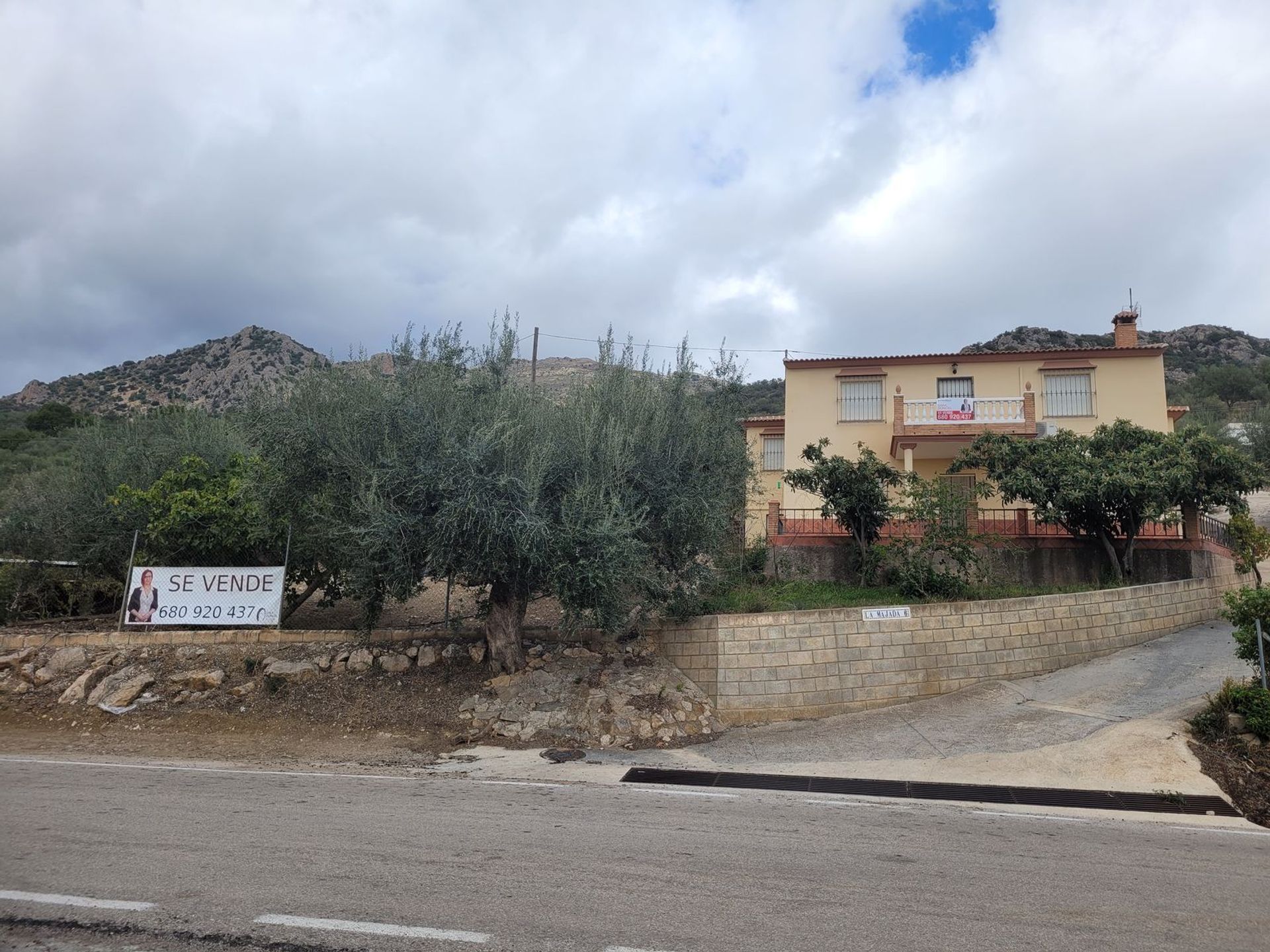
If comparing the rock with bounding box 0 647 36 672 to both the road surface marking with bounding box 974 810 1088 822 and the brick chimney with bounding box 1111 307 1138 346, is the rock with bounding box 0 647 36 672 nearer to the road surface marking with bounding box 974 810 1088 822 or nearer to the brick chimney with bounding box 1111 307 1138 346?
the road surface marking with bounding box 974 810 1088 822

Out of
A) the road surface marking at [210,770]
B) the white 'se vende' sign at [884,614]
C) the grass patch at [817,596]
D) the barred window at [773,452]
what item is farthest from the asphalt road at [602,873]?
the barred window at [773,452]

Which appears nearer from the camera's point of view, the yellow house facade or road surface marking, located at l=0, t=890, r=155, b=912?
road surface marking, located at l=0, t=890, r=155, b=912

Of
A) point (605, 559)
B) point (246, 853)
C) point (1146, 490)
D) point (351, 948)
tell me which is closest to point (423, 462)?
point (605, 559)

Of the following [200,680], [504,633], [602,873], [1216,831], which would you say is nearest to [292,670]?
[200,680]

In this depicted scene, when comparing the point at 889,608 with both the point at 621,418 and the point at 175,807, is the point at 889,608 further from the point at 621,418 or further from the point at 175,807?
the point at 175,807

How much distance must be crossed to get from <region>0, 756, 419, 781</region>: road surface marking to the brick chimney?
24.7 metres

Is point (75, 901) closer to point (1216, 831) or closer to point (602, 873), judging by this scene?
point (602, 873)

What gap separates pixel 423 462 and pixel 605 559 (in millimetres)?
3055

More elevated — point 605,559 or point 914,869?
point 605,559

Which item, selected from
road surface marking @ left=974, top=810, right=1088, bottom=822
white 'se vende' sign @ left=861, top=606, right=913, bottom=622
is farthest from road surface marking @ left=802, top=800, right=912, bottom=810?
white 'se vende' sign @ left=861, top=606, right=913, bottom=622

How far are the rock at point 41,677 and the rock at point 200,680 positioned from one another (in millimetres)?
2428

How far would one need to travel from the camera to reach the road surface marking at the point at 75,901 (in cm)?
514

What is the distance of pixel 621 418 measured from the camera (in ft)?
41.5

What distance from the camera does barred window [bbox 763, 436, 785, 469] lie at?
26.1 meters
